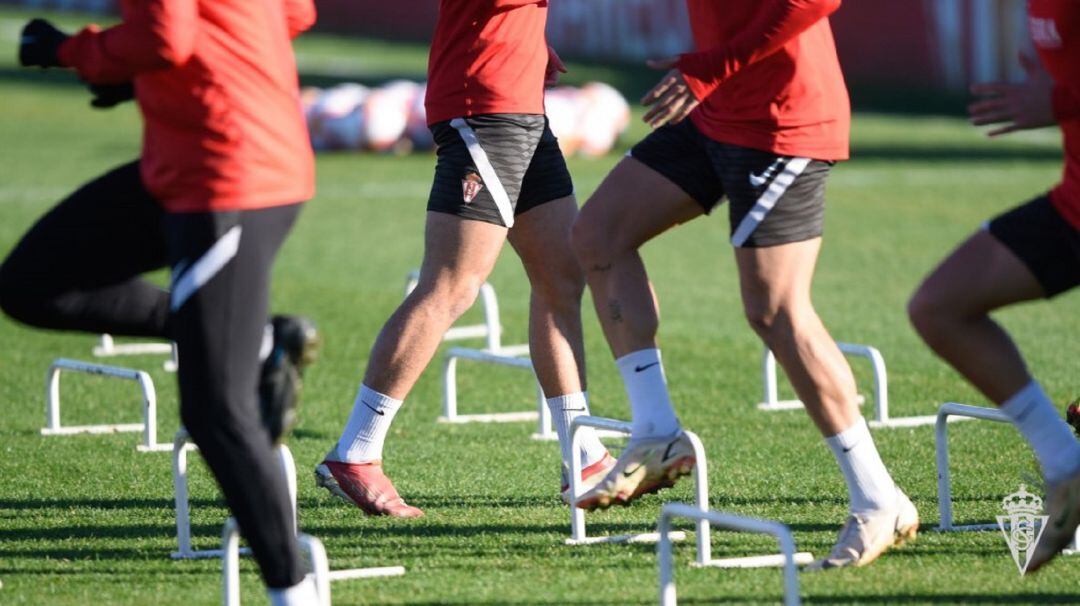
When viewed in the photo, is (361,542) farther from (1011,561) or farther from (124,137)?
(124,137)

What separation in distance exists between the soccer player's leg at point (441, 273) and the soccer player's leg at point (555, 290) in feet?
0.47

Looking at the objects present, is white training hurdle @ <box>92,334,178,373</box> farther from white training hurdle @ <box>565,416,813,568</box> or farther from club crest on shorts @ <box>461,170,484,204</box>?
white training hurdle @ <box>565,416,813,568</box>

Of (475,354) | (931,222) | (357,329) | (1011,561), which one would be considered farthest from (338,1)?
(1011,561)

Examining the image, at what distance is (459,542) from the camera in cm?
586

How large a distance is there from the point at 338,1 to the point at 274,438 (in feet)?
138

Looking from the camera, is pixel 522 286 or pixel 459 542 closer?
pixel 459 542

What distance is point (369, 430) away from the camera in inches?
250

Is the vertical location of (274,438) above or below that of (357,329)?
above

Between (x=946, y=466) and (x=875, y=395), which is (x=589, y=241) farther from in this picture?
(x=875, y=395)

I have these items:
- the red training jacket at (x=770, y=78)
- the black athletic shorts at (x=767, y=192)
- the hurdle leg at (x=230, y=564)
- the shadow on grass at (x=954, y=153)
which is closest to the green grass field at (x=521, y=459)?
the hurdle leg at (x=230, y=564)

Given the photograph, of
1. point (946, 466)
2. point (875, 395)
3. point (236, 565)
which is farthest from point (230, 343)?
point (875, 395)

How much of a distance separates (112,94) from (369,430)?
A: 1973 millimetres

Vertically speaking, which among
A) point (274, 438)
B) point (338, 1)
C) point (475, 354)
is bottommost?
point (338, 1)

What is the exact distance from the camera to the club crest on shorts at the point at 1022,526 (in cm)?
539
